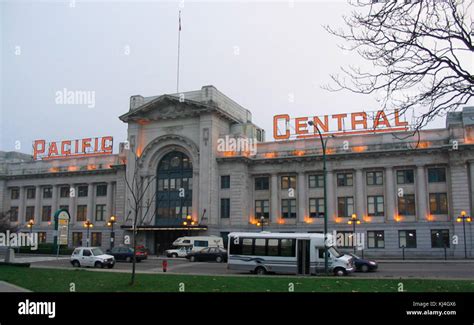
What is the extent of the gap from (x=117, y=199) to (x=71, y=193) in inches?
375

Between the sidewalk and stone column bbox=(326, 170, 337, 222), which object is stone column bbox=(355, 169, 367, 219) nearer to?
stone column bbox=(326, 170, 337, 222)

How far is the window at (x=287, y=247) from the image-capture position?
29766 millimetres

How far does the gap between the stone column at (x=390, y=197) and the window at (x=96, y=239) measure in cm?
4030

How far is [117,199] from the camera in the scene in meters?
65.7

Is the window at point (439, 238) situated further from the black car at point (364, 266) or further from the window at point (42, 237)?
the window at point (42, 237)

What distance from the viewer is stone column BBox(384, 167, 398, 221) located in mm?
53403

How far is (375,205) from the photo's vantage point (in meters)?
55.1

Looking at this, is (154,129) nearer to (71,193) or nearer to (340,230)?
(71,193)

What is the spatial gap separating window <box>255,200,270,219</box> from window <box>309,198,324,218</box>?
18.7 ft

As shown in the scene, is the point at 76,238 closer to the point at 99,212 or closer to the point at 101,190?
the point at 99,212

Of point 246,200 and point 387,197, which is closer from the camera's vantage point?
point 387,197

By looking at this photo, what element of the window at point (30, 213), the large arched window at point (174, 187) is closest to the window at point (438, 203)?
the large arched window at point (174, 187)

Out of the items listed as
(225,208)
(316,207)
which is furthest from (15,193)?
(316,207)
